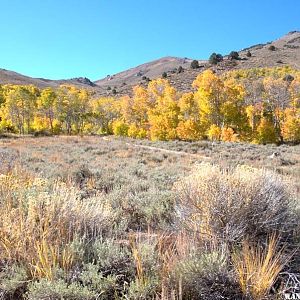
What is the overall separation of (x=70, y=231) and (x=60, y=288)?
1.06 m

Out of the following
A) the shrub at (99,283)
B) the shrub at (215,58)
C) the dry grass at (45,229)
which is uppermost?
the shrub at (215,58)

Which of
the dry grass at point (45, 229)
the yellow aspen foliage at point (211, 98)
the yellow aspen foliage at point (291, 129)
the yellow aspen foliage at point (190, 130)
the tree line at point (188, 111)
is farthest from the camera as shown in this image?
the yellow aspen foliage at point (291, 129)

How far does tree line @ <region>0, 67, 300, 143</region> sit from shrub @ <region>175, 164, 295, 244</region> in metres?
32.6

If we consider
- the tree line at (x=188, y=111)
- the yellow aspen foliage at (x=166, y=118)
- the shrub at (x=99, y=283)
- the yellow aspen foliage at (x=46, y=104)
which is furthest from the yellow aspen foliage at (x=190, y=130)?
the shrub at (x=99, y=283)

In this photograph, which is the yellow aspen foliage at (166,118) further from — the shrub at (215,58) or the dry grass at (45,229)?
the shrub at (215,58)

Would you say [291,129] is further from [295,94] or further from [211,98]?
[211,98]

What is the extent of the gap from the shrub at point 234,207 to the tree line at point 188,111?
3265 centimetres

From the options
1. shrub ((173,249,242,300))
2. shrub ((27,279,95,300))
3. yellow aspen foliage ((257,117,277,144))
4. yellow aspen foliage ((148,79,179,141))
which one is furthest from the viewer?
yellow aspen foliage ((148,79,179,141))

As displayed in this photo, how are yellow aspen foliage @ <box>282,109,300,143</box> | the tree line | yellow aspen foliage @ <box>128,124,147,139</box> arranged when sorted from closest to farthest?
the tree line → yellow aspen foliage @ <box>282,109,300,143</box> → yellow aspen foliage @ <box>128,124,147,139</box>

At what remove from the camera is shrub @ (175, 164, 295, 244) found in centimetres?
395

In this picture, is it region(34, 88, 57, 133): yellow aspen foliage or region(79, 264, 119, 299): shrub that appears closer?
region(79, 264, 119, 299): shrub

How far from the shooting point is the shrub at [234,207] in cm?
395
